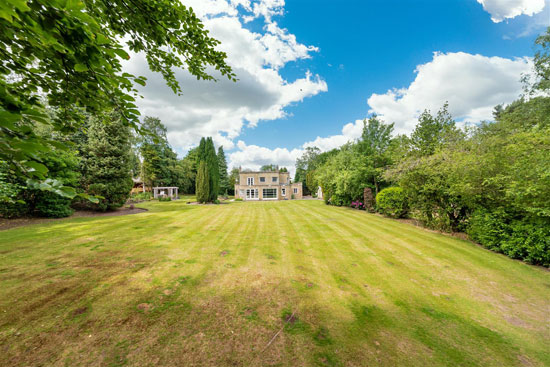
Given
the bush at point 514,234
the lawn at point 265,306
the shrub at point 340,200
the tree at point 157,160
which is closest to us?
the lawn at point 265,306

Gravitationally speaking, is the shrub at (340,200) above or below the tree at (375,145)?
below

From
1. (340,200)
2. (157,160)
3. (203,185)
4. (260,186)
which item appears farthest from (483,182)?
(157,160)

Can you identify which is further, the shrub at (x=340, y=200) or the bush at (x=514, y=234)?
the shrub at (x=340, y=200)

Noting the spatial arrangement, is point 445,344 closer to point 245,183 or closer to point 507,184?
point 507,184

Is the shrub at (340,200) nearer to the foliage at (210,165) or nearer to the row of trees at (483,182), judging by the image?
the row of trees at (483,182)

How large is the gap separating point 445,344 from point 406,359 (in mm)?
841

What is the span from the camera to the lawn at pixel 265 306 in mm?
2639

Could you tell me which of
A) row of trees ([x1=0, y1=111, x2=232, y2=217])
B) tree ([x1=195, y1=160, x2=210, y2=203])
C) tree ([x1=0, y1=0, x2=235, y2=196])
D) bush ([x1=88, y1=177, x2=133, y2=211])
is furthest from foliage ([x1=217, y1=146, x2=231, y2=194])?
tree ([x1=0, y1=0, x2=235, y2=196])

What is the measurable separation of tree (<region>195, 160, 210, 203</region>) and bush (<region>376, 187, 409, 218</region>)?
1861 cm

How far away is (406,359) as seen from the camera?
2.64 metres

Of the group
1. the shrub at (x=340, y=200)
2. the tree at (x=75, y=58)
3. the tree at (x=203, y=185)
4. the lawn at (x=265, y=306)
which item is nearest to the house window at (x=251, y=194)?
the tree at (x=203, y=185)

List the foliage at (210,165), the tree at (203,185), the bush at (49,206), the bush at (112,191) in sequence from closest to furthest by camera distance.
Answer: the bush at (49,206), the bush at (112,191), the tree at (203,185), the foliage at (210,165)

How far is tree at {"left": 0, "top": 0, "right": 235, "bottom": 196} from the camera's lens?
1464 mm

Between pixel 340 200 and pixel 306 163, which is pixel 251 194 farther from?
pixel 306 163
